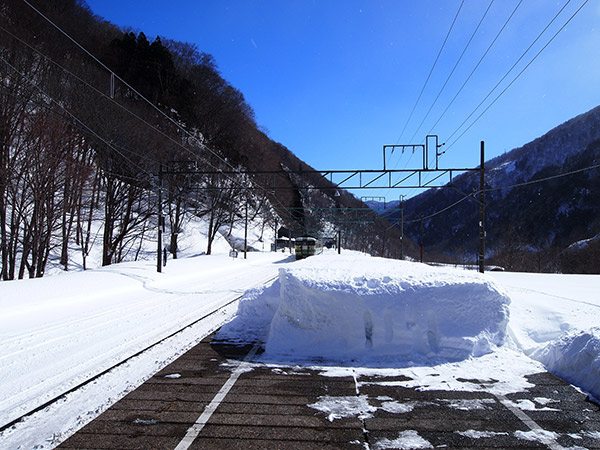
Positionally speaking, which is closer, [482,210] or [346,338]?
[346,338]

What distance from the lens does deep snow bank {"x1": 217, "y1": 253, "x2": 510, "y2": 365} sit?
6.29 metres

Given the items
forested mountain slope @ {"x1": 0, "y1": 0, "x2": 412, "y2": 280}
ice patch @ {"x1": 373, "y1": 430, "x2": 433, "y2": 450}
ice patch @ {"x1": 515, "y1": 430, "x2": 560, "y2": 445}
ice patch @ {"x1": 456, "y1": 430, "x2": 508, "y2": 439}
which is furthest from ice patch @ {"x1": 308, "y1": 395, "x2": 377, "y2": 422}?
forested mountain slope @ {"x1": 0, "y1": 0, "x2": 412, "y2": 280}

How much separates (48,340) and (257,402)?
5.72 metres

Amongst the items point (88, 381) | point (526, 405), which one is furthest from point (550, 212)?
point (88, 381)

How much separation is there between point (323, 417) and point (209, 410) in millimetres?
1310

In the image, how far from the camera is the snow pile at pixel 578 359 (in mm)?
4879

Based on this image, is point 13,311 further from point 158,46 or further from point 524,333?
point 158,46

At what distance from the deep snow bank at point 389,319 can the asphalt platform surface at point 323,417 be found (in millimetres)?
1114

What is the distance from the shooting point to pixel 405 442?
139 inches

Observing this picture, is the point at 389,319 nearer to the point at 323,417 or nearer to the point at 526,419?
the point at 526,419

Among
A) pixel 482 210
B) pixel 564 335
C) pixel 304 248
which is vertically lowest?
pixel 564 335

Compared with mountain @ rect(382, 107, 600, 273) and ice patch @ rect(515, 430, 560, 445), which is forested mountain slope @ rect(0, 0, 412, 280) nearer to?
ice patch @ rect(515, 430, 560, 445)

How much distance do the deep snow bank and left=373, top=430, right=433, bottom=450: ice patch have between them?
2335 mm

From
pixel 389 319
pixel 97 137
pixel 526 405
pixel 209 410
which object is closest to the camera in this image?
pixel 209 410
